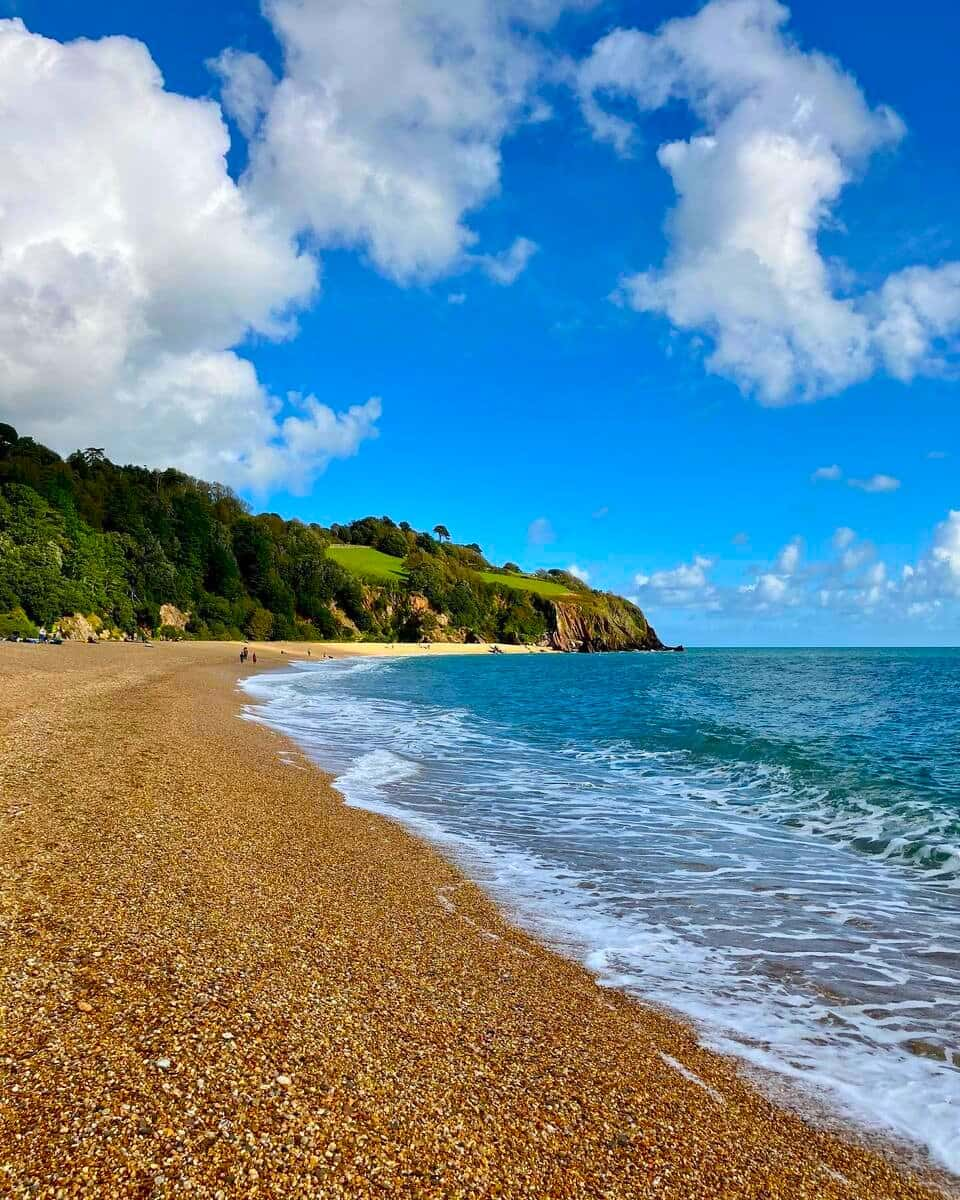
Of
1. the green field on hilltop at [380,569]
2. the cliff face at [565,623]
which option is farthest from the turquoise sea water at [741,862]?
the green field on hilltop at [380,569]

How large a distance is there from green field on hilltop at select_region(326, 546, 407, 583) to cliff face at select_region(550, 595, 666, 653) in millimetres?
40040

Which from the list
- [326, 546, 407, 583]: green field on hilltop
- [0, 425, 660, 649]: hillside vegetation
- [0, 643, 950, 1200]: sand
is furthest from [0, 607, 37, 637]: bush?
[326, 546, 407, 583]: green field on hilltop

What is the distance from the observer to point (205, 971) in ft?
15.1

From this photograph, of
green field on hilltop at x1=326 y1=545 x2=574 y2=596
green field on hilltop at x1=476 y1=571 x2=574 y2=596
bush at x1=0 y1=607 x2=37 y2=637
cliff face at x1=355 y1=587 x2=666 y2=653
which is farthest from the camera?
green field on hilltop at x1=476 y1=571 x2=574 y2=596

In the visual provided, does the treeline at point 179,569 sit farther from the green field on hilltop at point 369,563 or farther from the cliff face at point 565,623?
the green field on hilltop at point 369,563

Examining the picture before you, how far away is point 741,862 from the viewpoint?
9.91 meters

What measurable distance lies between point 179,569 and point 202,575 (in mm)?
4230

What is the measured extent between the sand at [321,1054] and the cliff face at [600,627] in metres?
150

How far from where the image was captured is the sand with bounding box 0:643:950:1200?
300 cm

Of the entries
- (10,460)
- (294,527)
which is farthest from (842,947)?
(294,527)

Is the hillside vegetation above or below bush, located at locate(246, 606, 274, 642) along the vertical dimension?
above

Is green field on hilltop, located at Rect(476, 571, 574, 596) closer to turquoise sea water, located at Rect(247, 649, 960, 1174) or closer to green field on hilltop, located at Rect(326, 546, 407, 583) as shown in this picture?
green field on hilltop, located at Rect(326, 546, 407, 583)

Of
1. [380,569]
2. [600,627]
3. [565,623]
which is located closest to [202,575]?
[380,569]

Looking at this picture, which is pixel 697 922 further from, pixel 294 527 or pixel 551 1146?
pixel 294 527
